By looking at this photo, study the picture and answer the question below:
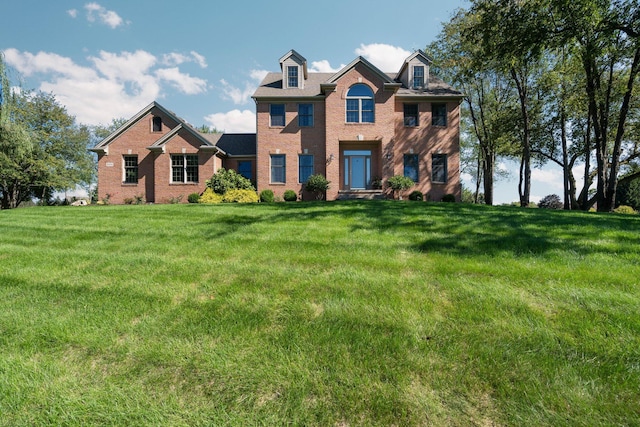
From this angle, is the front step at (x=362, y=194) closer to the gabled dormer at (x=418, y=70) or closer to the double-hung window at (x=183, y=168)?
the gabled dormer at (x=418, y=70)

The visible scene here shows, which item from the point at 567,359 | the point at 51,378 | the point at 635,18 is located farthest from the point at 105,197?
the point at 635,18

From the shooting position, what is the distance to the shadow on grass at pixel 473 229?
204 inches

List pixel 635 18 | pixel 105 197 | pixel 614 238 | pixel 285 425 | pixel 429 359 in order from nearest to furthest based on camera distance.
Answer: pixel 285 425 → pixel 429 359 → pixel 614 238 → pixel 635 18 → pixel 105 197

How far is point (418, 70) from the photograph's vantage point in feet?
66.0

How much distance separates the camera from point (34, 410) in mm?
2107

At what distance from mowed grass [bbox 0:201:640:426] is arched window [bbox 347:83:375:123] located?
14738mm

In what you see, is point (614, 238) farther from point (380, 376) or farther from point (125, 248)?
point (125, 248)

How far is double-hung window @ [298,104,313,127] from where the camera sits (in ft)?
63.6

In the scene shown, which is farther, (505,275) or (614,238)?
(614,238)

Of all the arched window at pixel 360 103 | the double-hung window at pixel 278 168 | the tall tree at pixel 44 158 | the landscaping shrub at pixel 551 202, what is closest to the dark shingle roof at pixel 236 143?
the double-hung window at pixel 278 168

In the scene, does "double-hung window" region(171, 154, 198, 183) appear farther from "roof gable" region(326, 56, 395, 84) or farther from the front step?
"roof gable" region(326, 56, 395, 84)

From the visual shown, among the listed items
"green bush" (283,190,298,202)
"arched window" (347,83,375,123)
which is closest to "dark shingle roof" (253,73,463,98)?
"arched window" (347,83,375,123)

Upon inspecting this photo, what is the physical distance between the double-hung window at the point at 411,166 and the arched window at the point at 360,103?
3.58 metres

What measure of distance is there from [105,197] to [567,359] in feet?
→ 79.8
